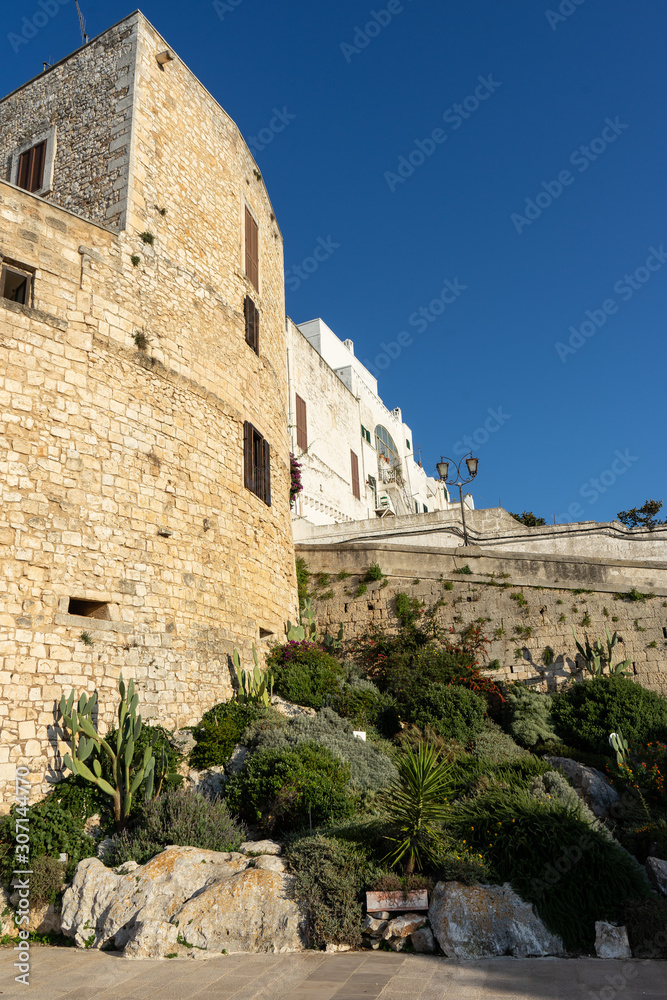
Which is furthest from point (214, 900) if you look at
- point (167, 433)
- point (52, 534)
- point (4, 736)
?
point (167, 433)

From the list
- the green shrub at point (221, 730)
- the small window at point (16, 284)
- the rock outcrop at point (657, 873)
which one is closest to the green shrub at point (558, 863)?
the rock outcrop at point (657, 873)

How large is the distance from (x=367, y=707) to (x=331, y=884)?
18.7 feet

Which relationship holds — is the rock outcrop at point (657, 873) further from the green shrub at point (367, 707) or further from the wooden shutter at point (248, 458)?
the wooden shutter at point (248, 458)

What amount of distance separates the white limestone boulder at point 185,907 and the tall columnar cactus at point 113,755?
1.00 metres

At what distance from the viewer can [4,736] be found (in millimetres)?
7715

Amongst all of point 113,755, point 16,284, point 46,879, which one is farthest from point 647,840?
point 16,284

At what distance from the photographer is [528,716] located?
38.3 feet

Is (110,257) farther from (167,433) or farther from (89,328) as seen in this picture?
(167,433)

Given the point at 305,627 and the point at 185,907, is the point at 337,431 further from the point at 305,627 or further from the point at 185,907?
the point at 185,907

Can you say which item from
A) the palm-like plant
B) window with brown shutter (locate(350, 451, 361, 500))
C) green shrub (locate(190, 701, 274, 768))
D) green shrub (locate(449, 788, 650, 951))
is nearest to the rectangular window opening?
green shrub (locate(190, 701, 274, 768))

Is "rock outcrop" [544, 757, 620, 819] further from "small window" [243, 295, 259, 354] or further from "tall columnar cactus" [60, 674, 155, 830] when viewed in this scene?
"small window" [243, 295, 259, 354]

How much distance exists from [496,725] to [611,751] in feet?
5.95

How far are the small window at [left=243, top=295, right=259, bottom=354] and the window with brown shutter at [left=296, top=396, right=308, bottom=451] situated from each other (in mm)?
7008

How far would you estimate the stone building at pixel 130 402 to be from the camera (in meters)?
8.69
